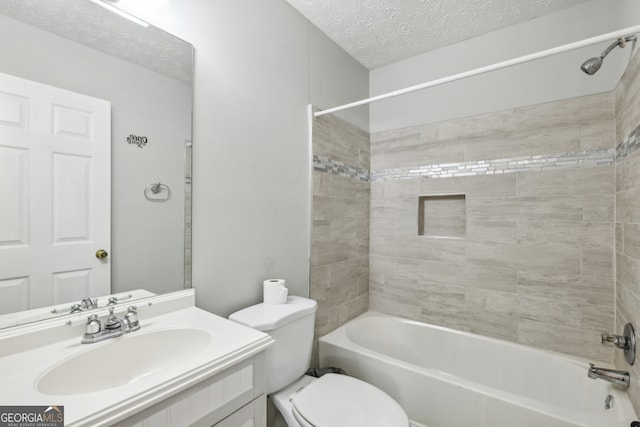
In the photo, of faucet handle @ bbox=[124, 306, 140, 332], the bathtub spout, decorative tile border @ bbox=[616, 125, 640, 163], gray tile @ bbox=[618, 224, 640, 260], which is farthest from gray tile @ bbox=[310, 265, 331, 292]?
decorative tile border @ bbox=[616, 125, 640, 163]

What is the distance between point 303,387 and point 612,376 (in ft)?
4.95

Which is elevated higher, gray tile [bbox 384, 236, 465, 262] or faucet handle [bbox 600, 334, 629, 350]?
gray tile [bbox 384, 236, 465, 262]

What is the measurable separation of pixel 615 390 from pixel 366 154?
204 cm

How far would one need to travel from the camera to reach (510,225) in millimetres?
1960

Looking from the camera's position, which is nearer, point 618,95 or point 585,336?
point 618,95

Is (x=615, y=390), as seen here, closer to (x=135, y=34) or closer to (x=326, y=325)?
(x=326, y=325)

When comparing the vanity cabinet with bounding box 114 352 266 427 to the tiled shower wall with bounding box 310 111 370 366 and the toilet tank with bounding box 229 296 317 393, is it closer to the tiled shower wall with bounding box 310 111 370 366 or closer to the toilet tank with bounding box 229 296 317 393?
the toilet tank with bounding box 229 296 317 393

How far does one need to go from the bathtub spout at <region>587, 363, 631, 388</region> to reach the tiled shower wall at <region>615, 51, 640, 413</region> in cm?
4

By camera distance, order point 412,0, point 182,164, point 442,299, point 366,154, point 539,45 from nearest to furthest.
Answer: point 182,164, point 412,0, point 539,45, point 442,299, point 366,154

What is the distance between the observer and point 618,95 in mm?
1618

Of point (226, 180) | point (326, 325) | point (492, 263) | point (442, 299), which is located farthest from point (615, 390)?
point (226, 180)

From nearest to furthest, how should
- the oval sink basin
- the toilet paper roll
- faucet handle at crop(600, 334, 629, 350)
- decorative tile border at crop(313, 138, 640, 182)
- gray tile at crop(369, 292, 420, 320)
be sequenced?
the oval sink basin → faucet handle at crop(600, 334, 629, 350) → the toilet paper roll → decorative tile border at crop(313, 138, 640, 182) → gray tile at crop(369, 292, 420, 320)

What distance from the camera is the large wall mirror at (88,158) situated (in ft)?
2.99

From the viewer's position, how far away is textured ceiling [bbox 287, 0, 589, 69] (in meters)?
1.77
